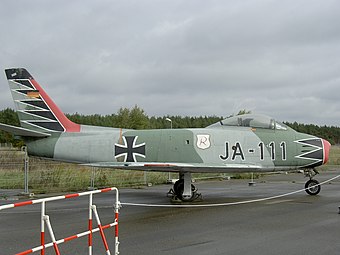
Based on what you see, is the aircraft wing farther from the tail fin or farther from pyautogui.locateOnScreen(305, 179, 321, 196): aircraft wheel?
pyautogui.locateOnScreen(305, 179, 321, 196): aircraft wheel

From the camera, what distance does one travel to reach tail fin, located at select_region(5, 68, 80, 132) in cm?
1480

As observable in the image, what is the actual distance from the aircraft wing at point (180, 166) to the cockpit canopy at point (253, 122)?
158cm

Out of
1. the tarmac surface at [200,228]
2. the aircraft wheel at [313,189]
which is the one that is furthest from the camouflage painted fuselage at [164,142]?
the tarmac surface at [200,228]

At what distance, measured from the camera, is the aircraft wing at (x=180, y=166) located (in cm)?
1291

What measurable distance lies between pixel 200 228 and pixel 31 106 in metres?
8.52

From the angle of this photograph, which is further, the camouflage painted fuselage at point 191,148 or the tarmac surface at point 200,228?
the camouflage painted fuselage at point 191,148

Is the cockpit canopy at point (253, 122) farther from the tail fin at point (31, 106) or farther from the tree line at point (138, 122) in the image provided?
the tree line at point (138, 122)

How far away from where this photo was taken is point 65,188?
19203 millimetres

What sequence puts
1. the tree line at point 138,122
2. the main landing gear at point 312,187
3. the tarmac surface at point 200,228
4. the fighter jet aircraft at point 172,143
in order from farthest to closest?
1. the tree line at point 138,122
2. the main landing gear at point 312,187
3. the fighter jet aircraft at point 172,143
4. the tarmac surface at point 200,228

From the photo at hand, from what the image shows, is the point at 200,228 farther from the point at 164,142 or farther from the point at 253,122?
the point at 253,122

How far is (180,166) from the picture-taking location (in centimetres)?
1320

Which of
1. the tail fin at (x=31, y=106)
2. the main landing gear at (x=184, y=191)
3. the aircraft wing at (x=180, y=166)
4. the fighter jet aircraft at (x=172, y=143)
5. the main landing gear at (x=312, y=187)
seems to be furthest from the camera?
the main landing gear at (x=312, y=187)

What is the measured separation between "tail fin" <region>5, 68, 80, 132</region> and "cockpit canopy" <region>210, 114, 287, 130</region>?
18.0ft

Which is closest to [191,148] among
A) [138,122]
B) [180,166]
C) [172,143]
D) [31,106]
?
[172,143]
